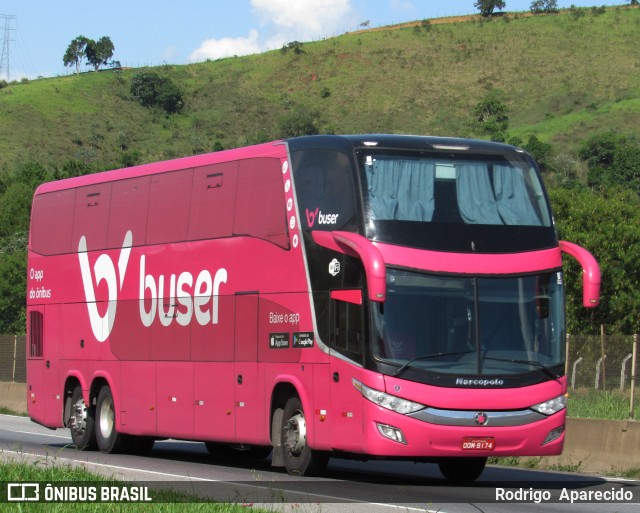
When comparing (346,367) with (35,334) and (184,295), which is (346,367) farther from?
(35,334)

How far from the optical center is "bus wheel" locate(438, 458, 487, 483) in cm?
1772

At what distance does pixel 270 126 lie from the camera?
506ft

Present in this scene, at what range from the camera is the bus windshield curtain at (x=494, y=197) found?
1655 centimetres

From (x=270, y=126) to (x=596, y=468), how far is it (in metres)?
136

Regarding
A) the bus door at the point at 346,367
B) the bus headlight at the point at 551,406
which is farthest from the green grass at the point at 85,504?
the bus headlight at the point at 551,406

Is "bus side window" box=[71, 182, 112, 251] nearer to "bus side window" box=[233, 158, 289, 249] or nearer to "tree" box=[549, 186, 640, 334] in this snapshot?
"bus side window" box=[233, 158, 289, 249]

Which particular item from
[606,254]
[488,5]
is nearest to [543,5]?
[488,5]

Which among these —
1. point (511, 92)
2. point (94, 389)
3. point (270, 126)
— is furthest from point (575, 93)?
point (94, 389)

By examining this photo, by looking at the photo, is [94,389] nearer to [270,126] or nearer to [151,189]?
[151,189]

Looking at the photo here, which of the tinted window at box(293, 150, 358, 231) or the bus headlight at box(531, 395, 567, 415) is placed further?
the tinted window at box(293, 150, 358, 231)

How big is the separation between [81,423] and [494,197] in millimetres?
9774

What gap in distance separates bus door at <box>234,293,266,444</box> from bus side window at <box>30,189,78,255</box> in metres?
5.73

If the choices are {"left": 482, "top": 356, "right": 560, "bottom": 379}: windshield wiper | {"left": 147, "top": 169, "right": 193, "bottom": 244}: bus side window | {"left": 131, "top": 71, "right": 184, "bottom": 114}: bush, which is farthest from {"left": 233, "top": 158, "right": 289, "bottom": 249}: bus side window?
{"left": 131, "top": 71, "right": 184, "bottom": 114}: bush

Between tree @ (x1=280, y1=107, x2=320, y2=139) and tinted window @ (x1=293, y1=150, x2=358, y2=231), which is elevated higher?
tree @ (x1=280, y1=107, x2=320, y2=139)
